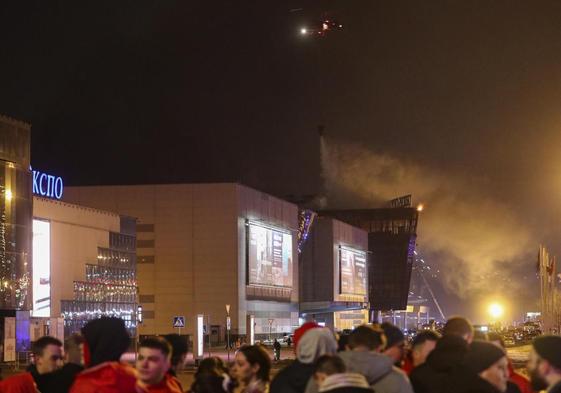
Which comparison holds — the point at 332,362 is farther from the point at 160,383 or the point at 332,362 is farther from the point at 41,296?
the point at 41,296

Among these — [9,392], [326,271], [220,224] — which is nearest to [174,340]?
[9,392]

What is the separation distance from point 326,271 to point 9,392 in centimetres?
12139

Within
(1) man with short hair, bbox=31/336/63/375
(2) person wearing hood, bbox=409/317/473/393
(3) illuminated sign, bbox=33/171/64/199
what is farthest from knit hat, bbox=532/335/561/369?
(3) illuminated sign, bbox=33/171/64/199

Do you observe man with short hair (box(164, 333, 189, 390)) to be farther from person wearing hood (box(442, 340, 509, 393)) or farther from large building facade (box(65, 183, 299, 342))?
large building facade (box(65, 183, 299, 342))

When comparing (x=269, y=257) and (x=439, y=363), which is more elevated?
(x=269, y=257)

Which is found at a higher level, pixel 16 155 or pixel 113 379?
pixel 16 155

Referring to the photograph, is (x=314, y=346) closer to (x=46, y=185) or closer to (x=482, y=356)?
(x=482, y=356)

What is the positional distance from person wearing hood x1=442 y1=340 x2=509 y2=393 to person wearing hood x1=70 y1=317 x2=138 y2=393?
7.55 feet

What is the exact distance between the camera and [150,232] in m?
100

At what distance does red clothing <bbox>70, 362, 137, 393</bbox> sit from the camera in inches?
298

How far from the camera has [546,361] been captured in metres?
7.06

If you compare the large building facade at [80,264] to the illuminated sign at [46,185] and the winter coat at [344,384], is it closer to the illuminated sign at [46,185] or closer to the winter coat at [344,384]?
the illuminated sign at [46,185]

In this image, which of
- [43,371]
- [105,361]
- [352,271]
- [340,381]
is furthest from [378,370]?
[352,271]

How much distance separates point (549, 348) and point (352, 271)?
5330 inches
